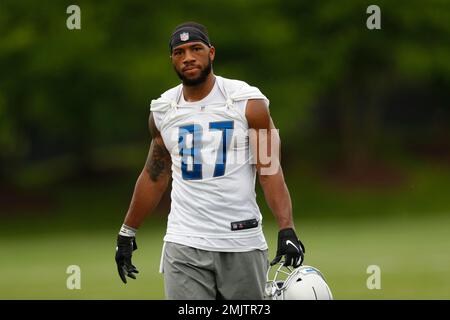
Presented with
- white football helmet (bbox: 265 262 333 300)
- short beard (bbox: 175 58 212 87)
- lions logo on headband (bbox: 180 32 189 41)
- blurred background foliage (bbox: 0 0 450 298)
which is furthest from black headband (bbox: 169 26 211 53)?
blurred background foliage (bbox: 0 0 450 298)

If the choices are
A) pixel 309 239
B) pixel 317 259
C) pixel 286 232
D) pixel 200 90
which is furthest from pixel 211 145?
pixel 309 239

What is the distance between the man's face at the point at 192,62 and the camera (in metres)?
6.77

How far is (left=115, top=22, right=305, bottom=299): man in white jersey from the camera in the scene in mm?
6703

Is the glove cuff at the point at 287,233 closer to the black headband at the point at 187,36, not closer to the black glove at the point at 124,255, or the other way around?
the black glove at the point at 124,255

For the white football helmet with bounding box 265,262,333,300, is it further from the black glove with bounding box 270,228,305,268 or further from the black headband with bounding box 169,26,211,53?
the black headband with bounding box 169,26,211,53

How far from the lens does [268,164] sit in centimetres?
678

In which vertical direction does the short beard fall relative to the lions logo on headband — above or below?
below

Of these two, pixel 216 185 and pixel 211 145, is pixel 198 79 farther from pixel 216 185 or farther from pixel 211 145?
pixel 216 185

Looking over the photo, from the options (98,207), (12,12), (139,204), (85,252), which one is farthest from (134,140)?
(139,204)

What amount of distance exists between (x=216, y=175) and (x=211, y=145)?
0.19 m

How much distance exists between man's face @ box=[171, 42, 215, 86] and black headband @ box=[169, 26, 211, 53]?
0.09 feet

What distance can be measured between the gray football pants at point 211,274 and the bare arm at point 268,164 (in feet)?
1.05

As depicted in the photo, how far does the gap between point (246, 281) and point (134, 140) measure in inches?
1413

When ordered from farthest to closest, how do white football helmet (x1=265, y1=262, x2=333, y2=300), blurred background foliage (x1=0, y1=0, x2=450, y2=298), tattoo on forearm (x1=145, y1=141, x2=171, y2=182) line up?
blurred background foliage (x1=0, y1=0, x2=450, y2=298) → tattoo on forearm (x1=145, y1=141, x2=171, y2=182) → white football helmet (x1=265, y1=262, x2=333, y2=300)
